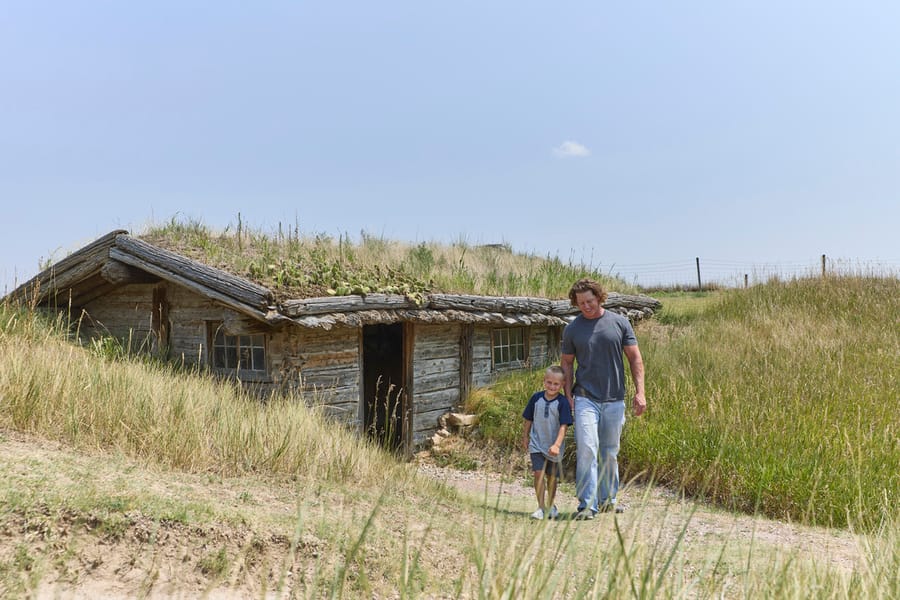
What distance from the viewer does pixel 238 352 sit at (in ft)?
30.9

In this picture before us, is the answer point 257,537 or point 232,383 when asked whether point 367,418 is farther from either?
point 257,537

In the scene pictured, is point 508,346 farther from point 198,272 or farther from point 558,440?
point 558,440

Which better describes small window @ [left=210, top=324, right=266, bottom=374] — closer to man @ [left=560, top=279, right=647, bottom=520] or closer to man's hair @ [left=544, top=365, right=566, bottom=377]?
man's hair @ [left=544, top=365, right=566, bottom=377]

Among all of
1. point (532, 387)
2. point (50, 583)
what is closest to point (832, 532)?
point (532, 387)

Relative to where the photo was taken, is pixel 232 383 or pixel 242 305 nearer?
Result: pixel 242 305

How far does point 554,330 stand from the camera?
13.3 metres

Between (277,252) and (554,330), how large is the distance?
5.75 meters

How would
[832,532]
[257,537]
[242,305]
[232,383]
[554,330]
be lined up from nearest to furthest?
[257,537]
[832,532]
[242,305]
[232,383]
[554,330]

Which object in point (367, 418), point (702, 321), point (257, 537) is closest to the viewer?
point (257, 537)

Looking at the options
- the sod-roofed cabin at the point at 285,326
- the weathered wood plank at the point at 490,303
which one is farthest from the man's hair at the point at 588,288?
the weathered wood plank at the point at 490,303

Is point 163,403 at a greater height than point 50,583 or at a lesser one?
greater

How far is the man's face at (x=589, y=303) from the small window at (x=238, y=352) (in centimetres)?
487

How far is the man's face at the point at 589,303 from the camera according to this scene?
20.8ft

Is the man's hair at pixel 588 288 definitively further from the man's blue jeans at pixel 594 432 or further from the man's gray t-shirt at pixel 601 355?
the man's blue jeans at pixel 594 432
